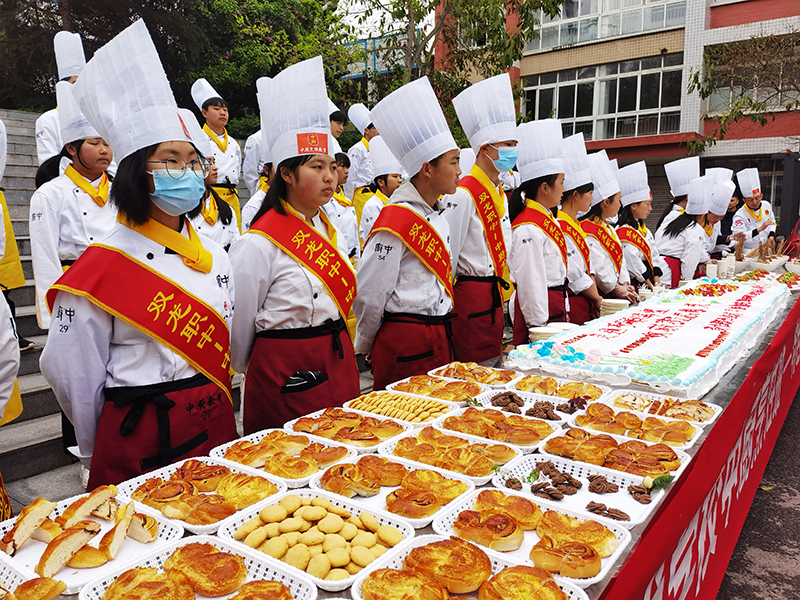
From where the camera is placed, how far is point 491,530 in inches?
55.2

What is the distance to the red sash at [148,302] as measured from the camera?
199cm

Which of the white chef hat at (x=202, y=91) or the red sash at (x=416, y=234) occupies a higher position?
the white chef hat at (x=202, y=91)

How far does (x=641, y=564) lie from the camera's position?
1266 mm

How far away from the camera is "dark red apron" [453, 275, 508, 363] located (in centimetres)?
393

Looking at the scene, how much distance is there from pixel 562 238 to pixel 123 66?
3.20 m

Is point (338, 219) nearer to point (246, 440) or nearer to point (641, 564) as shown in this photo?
point (246, 440)

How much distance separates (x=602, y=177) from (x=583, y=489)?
4.67 meters

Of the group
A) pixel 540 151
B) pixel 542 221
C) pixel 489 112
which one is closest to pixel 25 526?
pixel 489 112

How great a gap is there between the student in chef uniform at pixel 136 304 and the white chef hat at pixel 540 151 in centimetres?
298

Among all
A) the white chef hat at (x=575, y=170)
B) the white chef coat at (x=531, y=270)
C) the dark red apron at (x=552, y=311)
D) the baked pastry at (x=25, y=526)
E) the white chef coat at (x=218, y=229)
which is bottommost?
the dark red apron at (x=552, y=311)

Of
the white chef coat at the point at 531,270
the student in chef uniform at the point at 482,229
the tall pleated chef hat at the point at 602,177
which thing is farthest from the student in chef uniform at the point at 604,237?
the student in chef uniform at the point at 482,229

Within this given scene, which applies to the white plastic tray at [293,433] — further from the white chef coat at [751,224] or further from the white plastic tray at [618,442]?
the white chef coat at [751,224]

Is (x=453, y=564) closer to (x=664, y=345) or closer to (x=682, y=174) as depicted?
(x=664, y=345)

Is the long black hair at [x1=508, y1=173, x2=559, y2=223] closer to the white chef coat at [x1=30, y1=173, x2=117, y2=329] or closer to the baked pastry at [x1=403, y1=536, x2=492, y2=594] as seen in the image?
the white chef coat at [x1=30, y1=173, x2=117, y2=329]
